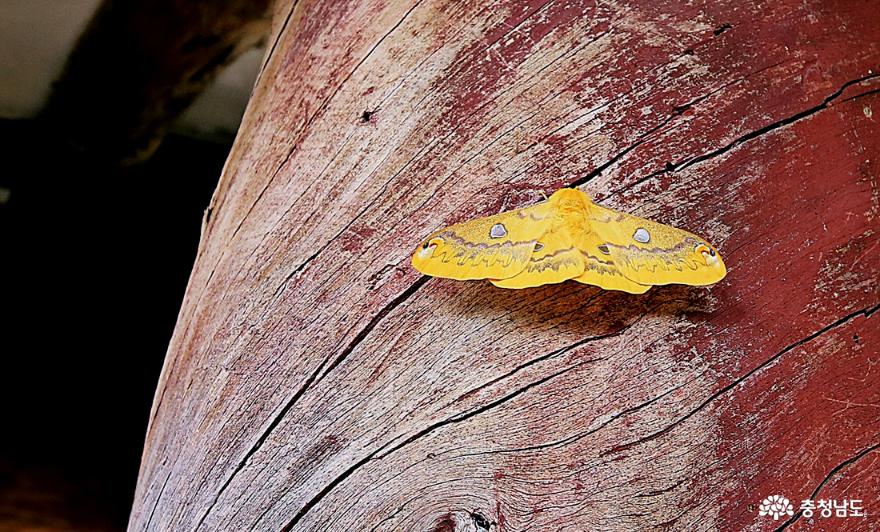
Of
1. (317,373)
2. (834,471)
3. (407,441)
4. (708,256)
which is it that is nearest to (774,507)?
(834,471)

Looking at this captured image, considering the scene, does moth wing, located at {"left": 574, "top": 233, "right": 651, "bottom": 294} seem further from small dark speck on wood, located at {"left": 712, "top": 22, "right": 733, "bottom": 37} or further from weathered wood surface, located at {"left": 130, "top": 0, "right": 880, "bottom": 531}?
small dark speck on wood, located at {"left": 712, "top": 22, "right": 733, "bottom": 37}

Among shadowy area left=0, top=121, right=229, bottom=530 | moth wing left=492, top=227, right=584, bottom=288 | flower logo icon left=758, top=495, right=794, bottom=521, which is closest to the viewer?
moth wing left=492, top=227, right=584, bottom=288

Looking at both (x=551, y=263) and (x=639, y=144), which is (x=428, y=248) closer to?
(x=551, y=263)

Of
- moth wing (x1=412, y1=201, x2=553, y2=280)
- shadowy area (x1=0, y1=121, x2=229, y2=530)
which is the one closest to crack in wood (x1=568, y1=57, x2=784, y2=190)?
moth wing (x1=412, y1=201, x2=553, y2=280)

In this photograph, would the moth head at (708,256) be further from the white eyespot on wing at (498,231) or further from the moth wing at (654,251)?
the white eyespot on wing at (498,231)

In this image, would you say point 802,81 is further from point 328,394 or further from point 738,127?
point 328,394

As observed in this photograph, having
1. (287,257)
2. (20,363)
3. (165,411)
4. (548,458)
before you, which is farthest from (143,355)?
(548,458)

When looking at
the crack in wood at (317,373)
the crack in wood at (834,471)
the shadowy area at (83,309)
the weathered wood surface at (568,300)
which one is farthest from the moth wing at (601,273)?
the shadowy area at (83,309)
